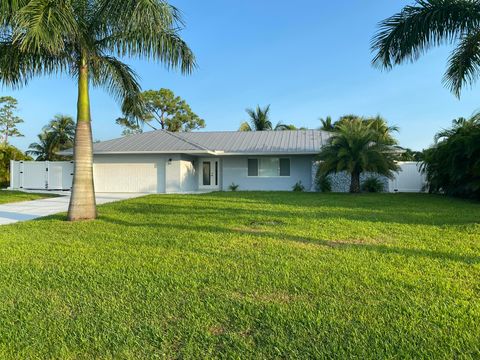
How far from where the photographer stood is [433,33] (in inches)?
356

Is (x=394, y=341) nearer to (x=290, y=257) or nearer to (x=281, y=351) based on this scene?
(x=281, y=351)

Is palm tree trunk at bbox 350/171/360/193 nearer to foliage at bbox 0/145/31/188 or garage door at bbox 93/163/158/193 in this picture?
garage door at bbox 93/163/158/193

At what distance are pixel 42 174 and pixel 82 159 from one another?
626 inches

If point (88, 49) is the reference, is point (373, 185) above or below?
below

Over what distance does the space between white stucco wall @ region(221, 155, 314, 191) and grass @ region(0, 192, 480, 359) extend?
14.7 metres

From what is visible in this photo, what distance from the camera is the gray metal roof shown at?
2117cm

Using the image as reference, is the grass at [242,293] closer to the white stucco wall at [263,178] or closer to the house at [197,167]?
the house at [197,167]

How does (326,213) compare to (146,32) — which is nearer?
(146,32)

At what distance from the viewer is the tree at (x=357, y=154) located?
56.3ft

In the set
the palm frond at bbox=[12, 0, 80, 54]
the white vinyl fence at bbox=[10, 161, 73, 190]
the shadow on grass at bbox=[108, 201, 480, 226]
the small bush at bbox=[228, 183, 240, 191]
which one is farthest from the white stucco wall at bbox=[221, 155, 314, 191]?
the palm frond at bbox=[12, 0, 80, 54]

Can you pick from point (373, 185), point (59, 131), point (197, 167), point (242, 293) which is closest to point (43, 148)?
point (59, 131)

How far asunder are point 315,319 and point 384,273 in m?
1.73

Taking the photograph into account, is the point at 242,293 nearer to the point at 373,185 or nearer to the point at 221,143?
the point at 373,185

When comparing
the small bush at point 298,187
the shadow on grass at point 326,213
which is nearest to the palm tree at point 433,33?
the shadow on grass at point 326,213
